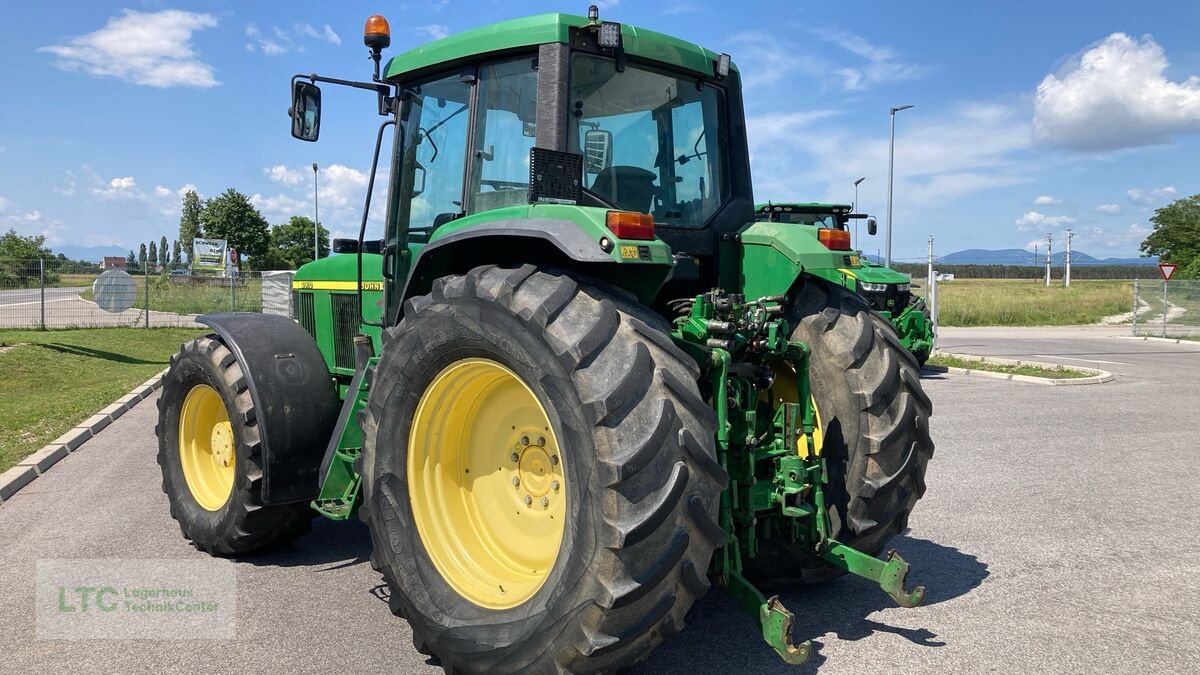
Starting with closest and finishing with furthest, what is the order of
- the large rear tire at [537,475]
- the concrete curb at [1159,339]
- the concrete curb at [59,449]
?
the large rear tire at [537,475]
the concrete curb at [59,449]
the concrete curb at [1159,339]

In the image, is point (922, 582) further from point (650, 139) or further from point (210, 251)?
point (210, 251)

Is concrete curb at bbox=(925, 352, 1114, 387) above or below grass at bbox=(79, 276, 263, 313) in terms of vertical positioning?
below

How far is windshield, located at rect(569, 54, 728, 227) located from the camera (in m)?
3.91

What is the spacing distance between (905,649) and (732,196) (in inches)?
95.1

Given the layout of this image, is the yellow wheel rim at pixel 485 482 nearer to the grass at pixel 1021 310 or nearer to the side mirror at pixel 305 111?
the side mirror at pixel 305 111

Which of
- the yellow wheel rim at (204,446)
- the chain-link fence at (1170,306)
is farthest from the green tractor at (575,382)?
the chain-link fence at (1170,306)

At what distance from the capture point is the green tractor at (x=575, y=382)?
9.48 feet

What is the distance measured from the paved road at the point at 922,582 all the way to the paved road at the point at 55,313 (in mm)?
15162

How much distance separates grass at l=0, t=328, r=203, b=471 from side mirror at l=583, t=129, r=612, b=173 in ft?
20.1

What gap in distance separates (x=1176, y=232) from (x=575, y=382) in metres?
70.9

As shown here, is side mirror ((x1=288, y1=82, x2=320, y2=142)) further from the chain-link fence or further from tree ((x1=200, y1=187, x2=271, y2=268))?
tree ((x1=200, y1=187, x2=271, y2=268))

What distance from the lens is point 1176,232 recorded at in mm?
60031

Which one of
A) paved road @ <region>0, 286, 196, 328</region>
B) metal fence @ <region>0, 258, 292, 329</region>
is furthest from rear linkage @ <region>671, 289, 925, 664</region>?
paved road @ <region>0, 286, 196, 328</region>

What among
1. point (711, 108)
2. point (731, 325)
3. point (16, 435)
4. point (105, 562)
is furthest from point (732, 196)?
point (16, 435)
